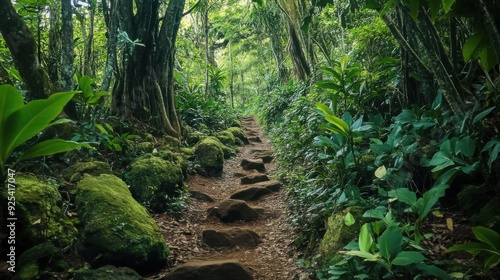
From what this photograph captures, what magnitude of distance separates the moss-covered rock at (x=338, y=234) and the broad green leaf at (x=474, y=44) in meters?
1.51

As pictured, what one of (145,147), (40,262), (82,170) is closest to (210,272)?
(40,262)

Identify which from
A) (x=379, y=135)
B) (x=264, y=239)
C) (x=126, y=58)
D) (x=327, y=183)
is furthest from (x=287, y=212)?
(x=126, y=58)

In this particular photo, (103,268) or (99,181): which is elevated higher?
(99,181)

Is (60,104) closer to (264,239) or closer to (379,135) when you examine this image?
(264,239)

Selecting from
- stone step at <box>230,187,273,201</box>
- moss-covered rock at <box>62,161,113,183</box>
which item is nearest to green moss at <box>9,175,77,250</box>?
moss-covered rock at <box>62,161,113,183</box>

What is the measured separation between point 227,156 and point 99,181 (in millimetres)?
5002

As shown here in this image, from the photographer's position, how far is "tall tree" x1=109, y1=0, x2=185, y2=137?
7.00 metres

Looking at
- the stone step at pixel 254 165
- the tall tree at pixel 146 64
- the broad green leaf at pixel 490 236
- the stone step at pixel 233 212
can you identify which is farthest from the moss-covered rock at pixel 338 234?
the tall tree at pixel 146 64

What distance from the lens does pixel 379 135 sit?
4.02m

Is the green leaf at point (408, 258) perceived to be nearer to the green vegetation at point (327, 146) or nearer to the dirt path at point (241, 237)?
the green vegetation at point (327, 146)

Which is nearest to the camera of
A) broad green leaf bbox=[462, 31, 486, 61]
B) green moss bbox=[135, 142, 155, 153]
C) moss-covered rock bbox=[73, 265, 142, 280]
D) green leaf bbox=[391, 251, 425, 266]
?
green leaf bbox=[391, 251, 425, 266]

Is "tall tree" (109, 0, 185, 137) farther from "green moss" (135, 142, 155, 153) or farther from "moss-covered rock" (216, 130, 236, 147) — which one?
"moss-covered rock" (216, 130, 236, 147)

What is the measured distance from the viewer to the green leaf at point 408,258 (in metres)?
1.97

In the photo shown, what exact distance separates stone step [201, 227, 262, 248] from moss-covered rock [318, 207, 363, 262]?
4.48 feet
